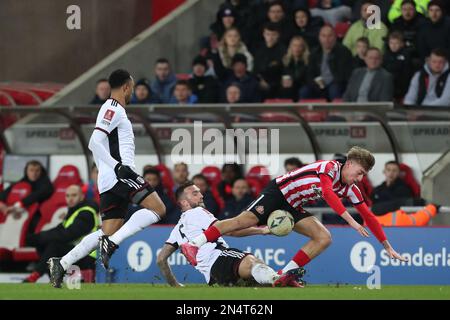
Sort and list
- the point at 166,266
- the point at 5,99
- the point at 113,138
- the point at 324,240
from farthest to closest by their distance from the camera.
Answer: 1. the point at 5,99
2. the point at 166,266
3. the point at 324,240
4. the point at 113,138

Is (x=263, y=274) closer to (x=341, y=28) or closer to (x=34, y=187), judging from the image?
(x=34, y=187)

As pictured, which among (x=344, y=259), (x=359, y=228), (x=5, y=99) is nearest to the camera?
(x=359, y=228)

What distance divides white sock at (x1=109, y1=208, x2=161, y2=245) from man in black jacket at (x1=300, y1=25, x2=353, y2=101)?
263 inches

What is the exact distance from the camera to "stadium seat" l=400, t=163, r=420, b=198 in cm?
1638

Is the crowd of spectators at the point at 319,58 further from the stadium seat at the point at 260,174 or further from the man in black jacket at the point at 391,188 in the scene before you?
the man in black jacket at the point at 391,188

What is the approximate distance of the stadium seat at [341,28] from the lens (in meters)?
19.3

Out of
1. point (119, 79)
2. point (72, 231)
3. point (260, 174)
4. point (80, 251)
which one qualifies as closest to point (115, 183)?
point (80, 251)

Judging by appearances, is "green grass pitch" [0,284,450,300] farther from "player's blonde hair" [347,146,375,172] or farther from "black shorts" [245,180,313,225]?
"player's blonde hair" [347,146,375,172]

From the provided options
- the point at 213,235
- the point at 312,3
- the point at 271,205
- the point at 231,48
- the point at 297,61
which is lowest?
the point at 213,235

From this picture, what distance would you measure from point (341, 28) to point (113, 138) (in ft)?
27.3

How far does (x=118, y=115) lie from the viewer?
1164cm

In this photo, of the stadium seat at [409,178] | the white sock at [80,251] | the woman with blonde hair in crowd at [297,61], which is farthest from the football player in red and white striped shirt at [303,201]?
the woman with blonde hair in crowd at [297,61]

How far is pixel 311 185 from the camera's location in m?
12.0

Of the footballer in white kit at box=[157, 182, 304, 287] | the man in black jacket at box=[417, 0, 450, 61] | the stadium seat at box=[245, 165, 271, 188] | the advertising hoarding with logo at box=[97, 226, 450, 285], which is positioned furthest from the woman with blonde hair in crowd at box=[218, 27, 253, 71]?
the footballer in white kit at box=[157, 182, 304, 287]
